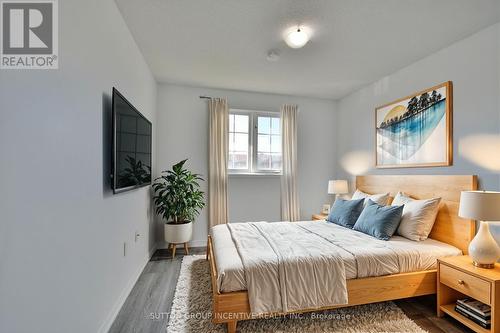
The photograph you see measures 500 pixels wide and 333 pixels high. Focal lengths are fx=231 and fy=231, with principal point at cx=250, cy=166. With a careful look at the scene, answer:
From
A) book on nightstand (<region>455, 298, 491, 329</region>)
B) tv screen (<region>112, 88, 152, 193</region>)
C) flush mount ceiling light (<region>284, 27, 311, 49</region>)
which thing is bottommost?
book on nightstand (<region>455, 298, 491, 329</region>)

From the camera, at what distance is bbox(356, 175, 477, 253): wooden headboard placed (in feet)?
7.38

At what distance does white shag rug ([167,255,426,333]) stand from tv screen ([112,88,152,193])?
4.00ft

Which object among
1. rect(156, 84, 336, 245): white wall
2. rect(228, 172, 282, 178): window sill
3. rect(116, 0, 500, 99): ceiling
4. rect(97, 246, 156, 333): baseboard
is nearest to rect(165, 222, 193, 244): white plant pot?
rect(97, 246, 156, 333): baseboard

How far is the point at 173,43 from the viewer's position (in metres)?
2.56

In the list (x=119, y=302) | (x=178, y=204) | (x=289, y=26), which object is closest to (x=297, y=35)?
(x=289, y=26)

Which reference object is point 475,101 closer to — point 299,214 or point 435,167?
point 435,167

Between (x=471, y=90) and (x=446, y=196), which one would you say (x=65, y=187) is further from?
(x=471, y=90)

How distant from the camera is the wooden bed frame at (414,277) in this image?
1.74m

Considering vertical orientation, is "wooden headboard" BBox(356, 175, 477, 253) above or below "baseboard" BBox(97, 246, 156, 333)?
above

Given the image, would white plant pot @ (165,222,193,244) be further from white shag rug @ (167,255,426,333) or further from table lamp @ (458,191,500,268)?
table lamp @ (458,191,500,268)

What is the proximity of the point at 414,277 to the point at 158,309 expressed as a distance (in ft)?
7.71

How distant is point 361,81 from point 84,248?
155 inches

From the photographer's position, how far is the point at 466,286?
1.86 meters

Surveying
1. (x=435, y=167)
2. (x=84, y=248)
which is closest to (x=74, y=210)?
(x=84, y=248)
